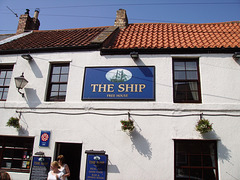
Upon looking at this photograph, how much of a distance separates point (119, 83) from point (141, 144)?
8.02 ft

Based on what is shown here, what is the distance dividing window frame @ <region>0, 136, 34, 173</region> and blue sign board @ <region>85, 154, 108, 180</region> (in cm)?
245

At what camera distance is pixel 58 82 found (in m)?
8.33

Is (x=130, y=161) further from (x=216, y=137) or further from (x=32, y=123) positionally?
(x=32, y=123)

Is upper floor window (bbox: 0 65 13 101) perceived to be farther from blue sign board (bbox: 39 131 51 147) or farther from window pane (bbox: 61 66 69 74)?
blue sign board (bbox: 39 131 51 147)

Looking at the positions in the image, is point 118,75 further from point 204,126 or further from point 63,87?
point 204,126

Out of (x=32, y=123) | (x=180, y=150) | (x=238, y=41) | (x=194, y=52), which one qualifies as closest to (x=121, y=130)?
(x=180, y=150)

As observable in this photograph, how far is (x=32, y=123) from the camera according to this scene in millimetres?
7766

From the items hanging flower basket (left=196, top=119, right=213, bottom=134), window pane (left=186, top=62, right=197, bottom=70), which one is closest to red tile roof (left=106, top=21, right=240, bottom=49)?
window pane (left=186, top=62, right=197, bottom=70)

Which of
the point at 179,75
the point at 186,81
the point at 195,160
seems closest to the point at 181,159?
the point at 195,160

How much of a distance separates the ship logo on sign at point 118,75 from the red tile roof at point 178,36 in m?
1.12

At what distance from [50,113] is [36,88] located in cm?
134

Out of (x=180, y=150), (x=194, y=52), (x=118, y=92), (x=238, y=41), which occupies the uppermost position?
(x=238, y=41)

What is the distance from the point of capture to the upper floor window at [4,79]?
8.71 meters

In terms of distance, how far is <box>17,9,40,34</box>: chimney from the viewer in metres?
12.9
